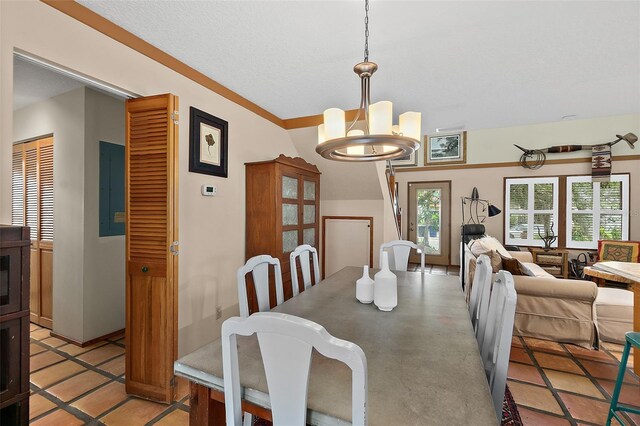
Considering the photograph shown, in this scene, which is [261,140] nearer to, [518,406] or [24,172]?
[24,172]

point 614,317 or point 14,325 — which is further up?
point 14,325

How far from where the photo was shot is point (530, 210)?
5652 millimetres

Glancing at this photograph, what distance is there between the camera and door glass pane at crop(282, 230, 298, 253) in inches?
124

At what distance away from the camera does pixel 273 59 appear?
2.28 meters

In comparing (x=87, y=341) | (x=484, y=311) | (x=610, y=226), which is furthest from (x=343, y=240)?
(x=610, y=226)


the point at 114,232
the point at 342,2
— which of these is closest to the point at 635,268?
the point at 342,2

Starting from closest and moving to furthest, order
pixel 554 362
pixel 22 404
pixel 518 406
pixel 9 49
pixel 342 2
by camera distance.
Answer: pixel 22 404 < pixel 9 49 < pixel 342 2 < pixel 518 406 < pixel 554 362

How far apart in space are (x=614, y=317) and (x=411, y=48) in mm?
3138

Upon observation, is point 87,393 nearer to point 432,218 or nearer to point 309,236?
point 309,236

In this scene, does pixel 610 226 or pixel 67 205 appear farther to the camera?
pixel 610 226

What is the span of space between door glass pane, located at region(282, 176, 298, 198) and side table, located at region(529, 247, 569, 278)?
14.7 feet

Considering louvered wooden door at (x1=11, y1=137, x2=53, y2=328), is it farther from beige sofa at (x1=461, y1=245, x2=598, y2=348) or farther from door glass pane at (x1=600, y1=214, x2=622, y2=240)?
door glass pane at (x1=600, y1=214, x2=622, y2=240)

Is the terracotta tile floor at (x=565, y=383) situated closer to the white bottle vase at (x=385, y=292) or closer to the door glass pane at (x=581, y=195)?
the white bottle vase at (x=385, y=292)

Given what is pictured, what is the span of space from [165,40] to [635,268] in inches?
147
